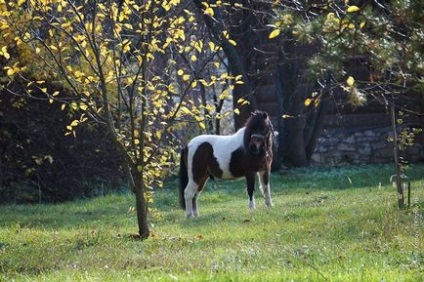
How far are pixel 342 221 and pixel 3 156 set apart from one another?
393 inches

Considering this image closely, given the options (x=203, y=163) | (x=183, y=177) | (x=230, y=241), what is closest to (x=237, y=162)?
(x=203, y=163)

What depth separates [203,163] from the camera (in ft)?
50.0

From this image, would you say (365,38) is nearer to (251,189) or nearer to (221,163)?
(251,189)

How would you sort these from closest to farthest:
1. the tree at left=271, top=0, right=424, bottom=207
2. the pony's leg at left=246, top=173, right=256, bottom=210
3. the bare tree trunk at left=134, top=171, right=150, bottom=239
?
the tree at left=271, top=0, right=424, bottom=207 → the bare tree trunk at left=134, top=171, right=150, bottom=239 → the pony's leg at left=246, top=173, right=256, bottom=210

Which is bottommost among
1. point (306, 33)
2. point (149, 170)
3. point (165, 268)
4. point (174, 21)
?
→ point (165, 268)

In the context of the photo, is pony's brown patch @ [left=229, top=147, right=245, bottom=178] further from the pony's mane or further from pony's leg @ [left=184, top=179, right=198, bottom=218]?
pony's leg @ [left=184, top=179, right=198, bottom=218]

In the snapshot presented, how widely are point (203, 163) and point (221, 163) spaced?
346 mm

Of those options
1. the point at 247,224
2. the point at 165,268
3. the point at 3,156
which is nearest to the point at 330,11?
the point at 165,268

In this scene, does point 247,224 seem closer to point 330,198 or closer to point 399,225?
point 399,225

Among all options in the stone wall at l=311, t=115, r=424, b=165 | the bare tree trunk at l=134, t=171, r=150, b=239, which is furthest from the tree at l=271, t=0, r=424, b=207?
the stone wall at l=311, t=115, r=424, b=165

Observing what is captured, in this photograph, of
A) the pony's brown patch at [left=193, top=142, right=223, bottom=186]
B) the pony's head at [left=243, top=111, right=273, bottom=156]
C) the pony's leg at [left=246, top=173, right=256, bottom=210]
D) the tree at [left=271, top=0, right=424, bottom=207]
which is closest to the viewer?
the tree at [left=271, top=0, right=424, bottom=207]

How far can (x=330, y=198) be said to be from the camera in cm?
1596

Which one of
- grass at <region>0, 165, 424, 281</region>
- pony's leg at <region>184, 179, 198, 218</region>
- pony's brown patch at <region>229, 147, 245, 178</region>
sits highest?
pony's brown patch at <region>229, 147, 245, 178</region>

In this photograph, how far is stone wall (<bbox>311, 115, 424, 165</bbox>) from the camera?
26078 mm
